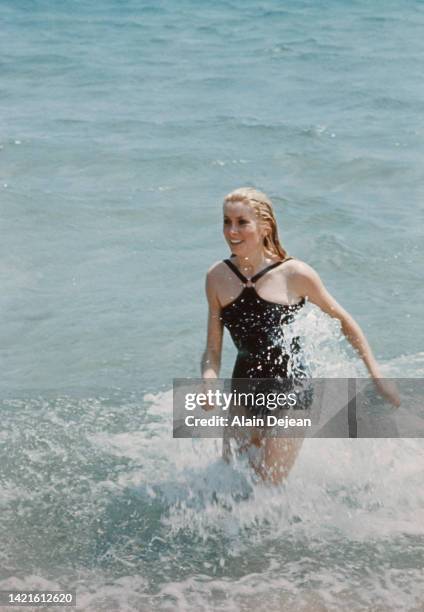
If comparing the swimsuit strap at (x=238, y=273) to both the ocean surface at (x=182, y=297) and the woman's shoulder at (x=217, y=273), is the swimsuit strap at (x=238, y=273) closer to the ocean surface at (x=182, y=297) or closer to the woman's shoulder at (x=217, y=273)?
the woman's shoulder at (x=217, y=273)

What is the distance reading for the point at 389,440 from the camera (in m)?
6.57

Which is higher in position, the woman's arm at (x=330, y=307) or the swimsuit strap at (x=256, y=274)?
the swimsuit strap at (x=256, y=274)

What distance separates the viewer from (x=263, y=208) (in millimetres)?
5309

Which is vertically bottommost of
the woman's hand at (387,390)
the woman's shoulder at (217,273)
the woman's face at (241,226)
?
the woman's hand at (387,390)

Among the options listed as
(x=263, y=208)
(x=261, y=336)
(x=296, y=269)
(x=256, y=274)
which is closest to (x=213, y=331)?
(x=261, y=336)

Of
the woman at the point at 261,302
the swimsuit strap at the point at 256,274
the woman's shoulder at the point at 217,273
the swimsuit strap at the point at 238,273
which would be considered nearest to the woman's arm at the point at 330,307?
the woman at the point at 261,302

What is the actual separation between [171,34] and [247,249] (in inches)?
715

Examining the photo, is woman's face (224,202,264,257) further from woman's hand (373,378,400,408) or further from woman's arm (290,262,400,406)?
woman's hand (373,378,400,408)

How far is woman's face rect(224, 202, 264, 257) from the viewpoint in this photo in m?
5.25

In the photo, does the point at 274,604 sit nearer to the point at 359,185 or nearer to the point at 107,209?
the point at 107,209

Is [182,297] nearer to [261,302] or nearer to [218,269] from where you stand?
[218,269]

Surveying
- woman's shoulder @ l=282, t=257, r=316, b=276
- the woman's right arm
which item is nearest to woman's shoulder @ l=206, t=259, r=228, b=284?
the woman's right arm

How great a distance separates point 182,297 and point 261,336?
13.1ft

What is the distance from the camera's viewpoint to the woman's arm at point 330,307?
17.5ft
